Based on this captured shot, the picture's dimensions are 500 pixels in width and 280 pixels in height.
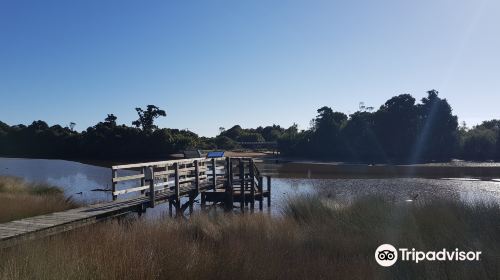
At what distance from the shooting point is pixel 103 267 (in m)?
5.61

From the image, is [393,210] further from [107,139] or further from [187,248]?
[107,139]

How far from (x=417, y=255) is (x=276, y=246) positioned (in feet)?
7.93

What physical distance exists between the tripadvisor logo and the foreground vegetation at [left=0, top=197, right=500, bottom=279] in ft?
0.57

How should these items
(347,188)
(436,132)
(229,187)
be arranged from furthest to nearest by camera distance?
(436,132) → (347,188) → (229,187)

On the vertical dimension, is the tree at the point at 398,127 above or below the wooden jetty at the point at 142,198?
above

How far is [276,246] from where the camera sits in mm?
8477

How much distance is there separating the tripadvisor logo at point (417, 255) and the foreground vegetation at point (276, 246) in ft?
0.57

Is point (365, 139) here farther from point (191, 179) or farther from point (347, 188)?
point (191, 179)

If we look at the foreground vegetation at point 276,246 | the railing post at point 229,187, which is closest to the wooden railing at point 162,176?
the railing post at point 229,187

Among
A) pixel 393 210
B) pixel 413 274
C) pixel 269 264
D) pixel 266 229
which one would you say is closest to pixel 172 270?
pixel 269 264

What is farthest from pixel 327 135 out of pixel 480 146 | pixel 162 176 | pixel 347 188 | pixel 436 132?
pixel 162 176

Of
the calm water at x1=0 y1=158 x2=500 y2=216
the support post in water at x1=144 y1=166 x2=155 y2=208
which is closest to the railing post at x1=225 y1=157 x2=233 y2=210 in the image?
the calm water at x1=0 y1=158 x2=500 y2=216

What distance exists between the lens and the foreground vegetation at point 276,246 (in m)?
5.85

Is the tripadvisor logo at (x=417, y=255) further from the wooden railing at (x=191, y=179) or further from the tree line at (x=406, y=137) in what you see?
the tree line at (x=406, y=137)
